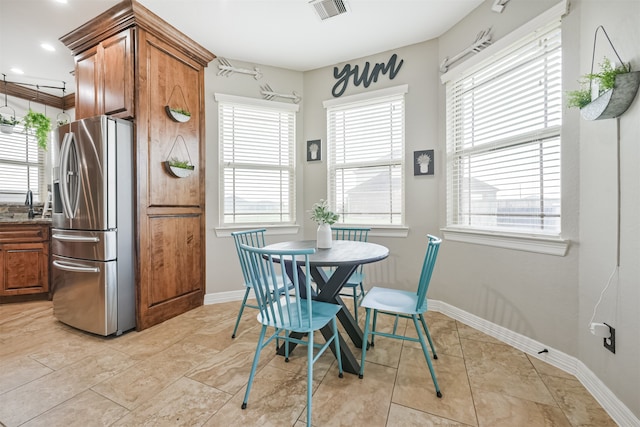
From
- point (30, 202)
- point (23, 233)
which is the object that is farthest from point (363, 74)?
point (30, 202)

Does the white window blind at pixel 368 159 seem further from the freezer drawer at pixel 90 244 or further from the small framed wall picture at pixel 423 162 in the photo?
the freezer drawer at pixel 90 244

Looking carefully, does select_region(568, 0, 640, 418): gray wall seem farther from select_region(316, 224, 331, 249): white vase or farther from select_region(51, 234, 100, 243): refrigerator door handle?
select_region(51, 234, 100, 243): refrigerator door handle

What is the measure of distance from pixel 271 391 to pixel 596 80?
2.44 m

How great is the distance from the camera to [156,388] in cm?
168

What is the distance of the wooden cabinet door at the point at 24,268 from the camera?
316 centimetres

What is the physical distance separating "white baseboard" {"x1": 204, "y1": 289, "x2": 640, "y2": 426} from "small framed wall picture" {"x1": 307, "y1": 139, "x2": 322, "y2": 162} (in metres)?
2.08

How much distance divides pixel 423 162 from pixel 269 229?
6.26 ft

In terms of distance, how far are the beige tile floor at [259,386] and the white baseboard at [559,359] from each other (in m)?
0.05

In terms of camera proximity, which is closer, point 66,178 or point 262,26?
point 66,178

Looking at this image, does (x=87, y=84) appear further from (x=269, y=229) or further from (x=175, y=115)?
(x=269, y=229)

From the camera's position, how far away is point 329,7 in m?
2.40

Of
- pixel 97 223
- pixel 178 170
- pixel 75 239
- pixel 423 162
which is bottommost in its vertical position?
pixel 75 239

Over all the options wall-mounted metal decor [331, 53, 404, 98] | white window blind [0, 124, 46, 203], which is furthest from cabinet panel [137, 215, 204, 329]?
white window blind [0, 124, 46, 203]

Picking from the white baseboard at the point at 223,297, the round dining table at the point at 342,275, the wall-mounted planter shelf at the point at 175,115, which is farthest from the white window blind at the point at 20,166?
the round dining table at the point at 342,275
